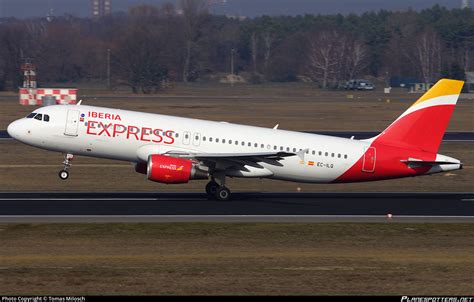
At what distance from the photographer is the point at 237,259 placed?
27.7 m

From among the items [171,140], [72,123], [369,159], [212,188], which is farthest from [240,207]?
[72,123]

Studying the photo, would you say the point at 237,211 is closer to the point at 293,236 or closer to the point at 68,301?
the point at 293,236

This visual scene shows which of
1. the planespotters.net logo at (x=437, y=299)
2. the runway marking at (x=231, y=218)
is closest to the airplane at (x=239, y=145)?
the runway marking at (x=231, y=218)

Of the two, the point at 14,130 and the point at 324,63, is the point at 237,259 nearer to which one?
the point at 14,130

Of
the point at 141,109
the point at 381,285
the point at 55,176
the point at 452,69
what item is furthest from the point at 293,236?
the point at 452,69

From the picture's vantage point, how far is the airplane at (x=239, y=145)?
40.0m

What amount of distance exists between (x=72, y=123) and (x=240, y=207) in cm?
855

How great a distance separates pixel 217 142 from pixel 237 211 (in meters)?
4.38

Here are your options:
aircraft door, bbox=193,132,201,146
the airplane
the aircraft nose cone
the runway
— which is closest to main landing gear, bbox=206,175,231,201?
the airplane

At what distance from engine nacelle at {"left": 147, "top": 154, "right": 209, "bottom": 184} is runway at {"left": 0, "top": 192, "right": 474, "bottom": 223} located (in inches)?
47.4

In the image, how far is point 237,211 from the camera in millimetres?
37562

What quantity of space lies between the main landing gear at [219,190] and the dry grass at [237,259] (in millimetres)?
6975

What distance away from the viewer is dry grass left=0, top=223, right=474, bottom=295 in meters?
23.8

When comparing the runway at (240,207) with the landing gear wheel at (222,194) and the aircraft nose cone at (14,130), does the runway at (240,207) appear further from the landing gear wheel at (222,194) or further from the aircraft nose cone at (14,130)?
the aircraft nose cone at (14,130)
